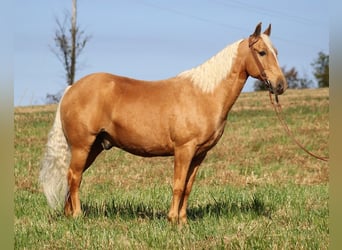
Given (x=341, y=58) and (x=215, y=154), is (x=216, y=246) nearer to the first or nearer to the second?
(x=341, y=58)

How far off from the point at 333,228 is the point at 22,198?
22.5ft

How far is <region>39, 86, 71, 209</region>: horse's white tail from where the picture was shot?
6.73 metres

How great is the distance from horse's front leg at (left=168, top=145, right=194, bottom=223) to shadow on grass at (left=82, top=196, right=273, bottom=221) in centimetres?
44

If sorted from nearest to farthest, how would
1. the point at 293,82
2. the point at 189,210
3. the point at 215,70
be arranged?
the point at 215,70, the point at 189,210, the point at 293,82

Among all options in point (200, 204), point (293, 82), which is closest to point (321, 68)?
point (293, 82)

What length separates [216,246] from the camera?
4.78 metres

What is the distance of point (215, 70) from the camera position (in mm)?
6078

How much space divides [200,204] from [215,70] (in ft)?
8.36

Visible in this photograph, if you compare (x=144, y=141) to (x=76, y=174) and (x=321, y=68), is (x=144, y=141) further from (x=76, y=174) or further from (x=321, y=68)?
(x=321, y=68)

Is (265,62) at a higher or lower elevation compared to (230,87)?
higher

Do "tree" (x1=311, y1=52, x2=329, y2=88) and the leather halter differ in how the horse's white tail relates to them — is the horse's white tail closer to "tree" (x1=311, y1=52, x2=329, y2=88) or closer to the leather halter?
the leather halter

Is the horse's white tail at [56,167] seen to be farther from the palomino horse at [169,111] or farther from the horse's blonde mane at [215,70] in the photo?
the horse's blonde mane at [215,70]

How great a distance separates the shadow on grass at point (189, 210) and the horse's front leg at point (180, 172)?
0.44 m

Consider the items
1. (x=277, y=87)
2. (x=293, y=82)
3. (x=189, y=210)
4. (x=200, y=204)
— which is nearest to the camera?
(x=277, y=87)
